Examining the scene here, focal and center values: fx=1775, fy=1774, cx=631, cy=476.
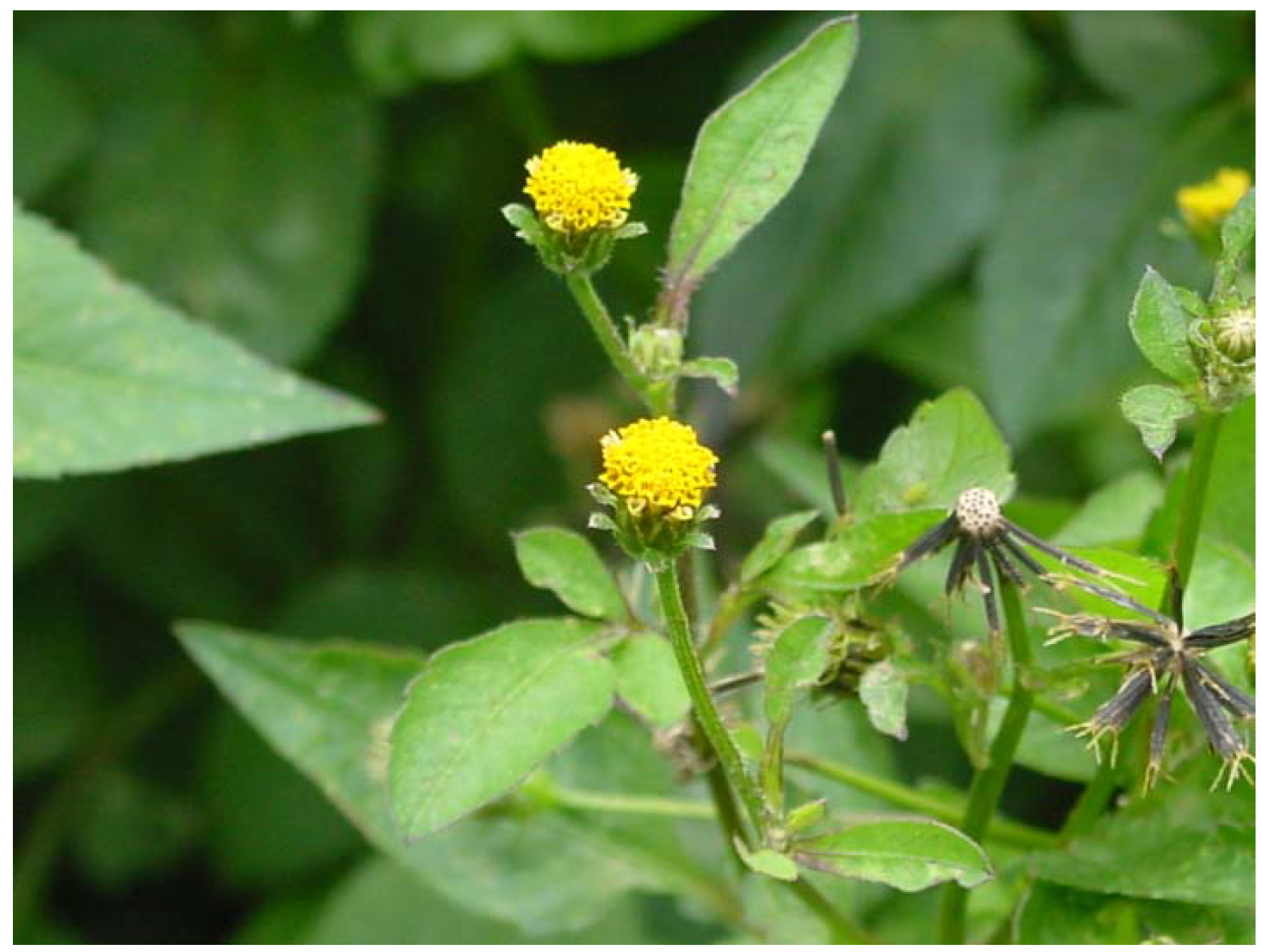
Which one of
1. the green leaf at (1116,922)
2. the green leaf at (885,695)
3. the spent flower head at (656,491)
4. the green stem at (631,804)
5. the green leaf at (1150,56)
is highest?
the green leaf at (1150,56)

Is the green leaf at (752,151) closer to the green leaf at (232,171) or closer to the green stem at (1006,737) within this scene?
the green stem at (1006,737)

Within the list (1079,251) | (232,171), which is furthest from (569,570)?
(232,171)

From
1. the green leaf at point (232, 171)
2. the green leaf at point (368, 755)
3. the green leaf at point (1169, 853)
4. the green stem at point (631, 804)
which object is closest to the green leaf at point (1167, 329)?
the green leaf at point (1169, 853)

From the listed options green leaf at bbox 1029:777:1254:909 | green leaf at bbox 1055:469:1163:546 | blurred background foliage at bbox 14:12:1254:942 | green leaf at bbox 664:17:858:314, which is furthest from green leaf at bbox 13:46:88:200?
green leaf at bbox 1029:777:1254:909

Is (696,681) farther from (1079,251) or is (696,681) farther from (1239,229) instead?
(1079,251)

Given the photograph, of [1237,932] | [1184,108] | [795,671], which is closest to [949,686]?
[795,671]

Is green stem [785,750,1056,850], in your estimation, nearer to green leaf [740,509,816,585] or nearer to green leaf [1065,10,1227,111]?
green leaf [740,509,816,585]
